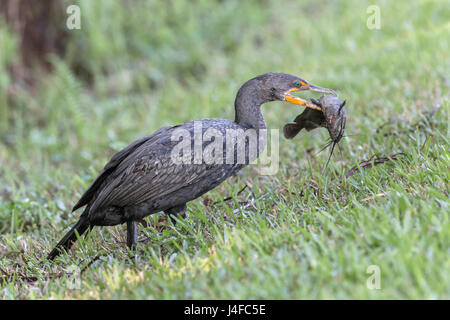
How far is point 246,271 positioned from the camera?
3.06 m

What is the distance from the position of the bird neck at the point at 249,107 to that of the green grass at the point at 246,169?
55 centimetres

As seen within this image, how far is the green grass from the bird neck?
21.6 inches

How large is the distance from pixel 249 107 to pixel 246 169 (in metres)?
1.24

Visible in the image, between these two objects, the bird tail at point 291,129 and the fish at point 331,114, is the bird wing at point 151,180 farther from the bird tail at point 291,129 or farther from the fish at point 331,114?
the fish at point 331,114

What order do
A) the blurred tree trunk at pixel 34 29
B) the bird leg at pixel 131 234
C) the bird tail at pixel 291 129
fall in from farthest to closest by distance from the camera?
the blurred tree trunk at pixel 34 29 < the bird tail at pixel 291 129 < the bird leg at pixel 131 234

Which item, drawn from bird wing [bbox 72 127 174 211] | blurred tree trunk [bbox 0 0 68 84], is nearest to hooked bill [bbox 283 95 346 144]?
bird wing [bbox 72 127 174 211]

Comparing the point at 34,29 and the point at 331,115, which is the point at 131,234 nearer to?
the point at 331,115

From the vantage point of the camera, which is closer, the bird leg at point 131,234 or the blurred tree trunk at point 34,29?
the bird leg at point 131,234

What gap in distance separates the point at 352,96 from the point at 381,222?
12.0 feet

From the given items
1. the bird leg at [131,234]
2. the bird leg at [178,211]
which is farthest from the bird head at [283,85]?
the bird leg at [131,234]

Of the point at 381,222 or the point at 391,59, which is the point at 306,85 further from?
the point at 391,59

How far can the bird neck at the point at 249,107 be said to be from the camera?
4.29 meters

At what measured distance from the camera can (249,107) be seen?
430cm
